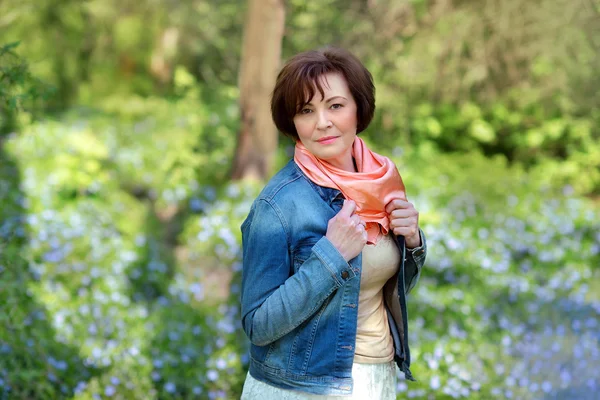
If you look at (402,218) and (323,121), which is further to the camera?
(402,218)

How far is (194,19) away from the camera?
998 cm

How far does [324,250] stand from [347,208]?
0.14 metres

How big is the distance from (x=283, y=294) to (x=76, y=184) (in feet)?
14.8

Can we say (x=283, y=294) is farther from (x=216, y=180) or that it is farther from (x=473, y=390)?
(x=216, y=180)

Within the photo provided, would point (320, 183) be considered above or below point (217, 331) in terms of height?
above

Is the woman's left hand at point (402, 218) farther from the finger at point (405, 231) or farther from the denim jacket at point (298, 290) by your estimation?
the denim jacket at point (298, 290)

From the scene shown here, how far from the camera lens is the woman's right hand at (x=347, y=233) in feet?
5.83

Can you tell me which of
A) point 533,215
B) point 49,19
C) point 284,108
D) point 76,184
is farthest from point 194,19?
point 284,108

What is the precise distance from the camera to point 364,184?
1.92 m

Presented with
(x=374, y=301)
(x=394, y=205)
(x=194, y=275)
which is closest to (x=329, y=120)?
(x=394, y=205)

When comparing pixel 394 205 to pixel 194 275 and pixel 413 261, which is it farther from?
pixel 194 275

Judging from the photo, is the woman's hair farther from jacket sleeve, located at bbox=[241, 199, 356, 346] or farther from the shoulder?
jacket sleeve, located at bbox=[241, 199, 356, 346]

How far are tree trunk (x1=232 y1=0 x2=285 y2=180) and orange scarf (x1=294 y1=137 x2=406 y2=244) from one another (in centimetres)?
411

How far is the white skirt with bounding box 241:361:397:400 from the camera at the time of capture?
188 centimetres
